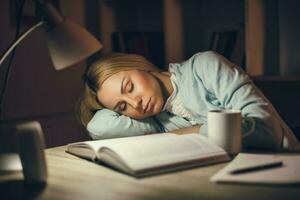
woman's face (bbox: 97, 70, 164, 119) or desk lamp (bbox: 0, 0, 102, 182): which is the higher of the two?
desk lamp (bbox: 0, 0, 102, 182)

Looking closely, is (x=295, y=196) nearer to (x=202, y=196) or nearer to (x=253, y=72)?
(x=202, y=196)

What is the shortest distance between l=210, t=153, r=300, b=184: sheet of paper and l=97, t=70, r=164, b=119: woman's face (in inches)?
19.6

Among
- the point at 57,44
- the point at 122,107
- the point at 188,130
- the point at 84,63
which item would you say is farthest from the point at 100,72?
the point at 84,63

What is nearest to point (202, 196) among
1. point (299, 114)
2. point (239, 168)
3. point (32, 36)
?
point (239, 168)

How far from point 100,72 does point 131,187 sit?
2.51 feet

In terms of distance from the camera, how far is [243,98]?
1.40m

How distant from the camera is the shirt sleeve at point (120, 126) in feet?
5.52

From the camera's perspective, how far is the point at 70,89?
233cm

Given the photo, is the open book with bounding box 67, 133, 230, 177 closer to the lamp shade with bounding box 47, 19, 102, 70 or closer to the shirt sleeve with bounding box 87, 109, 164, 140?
the lamp shade with bounding box 47, 19, 102, 70

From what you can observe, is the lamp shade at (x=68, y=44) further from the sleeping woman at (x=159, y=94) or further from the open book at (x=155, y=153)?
the sleeping woman at (x=159, y=94)

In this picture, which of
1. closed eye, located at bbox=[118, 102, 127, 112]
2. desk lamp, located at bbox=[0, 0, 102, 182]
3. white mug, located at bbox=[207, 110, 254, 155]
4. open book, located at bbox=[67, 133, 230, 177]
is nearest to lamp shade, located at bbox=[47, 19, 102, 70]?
desk lamp, located at bbox=[0, 0, 102, 182]

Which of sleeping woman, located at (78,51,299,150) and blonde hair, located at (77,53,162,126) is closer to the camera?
sleeping woman, located at (78,51,299,150)

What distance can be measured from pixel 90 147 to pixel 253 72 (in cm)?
94

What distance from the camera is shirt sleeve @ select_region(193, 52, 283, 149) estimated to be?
130 centimetres
